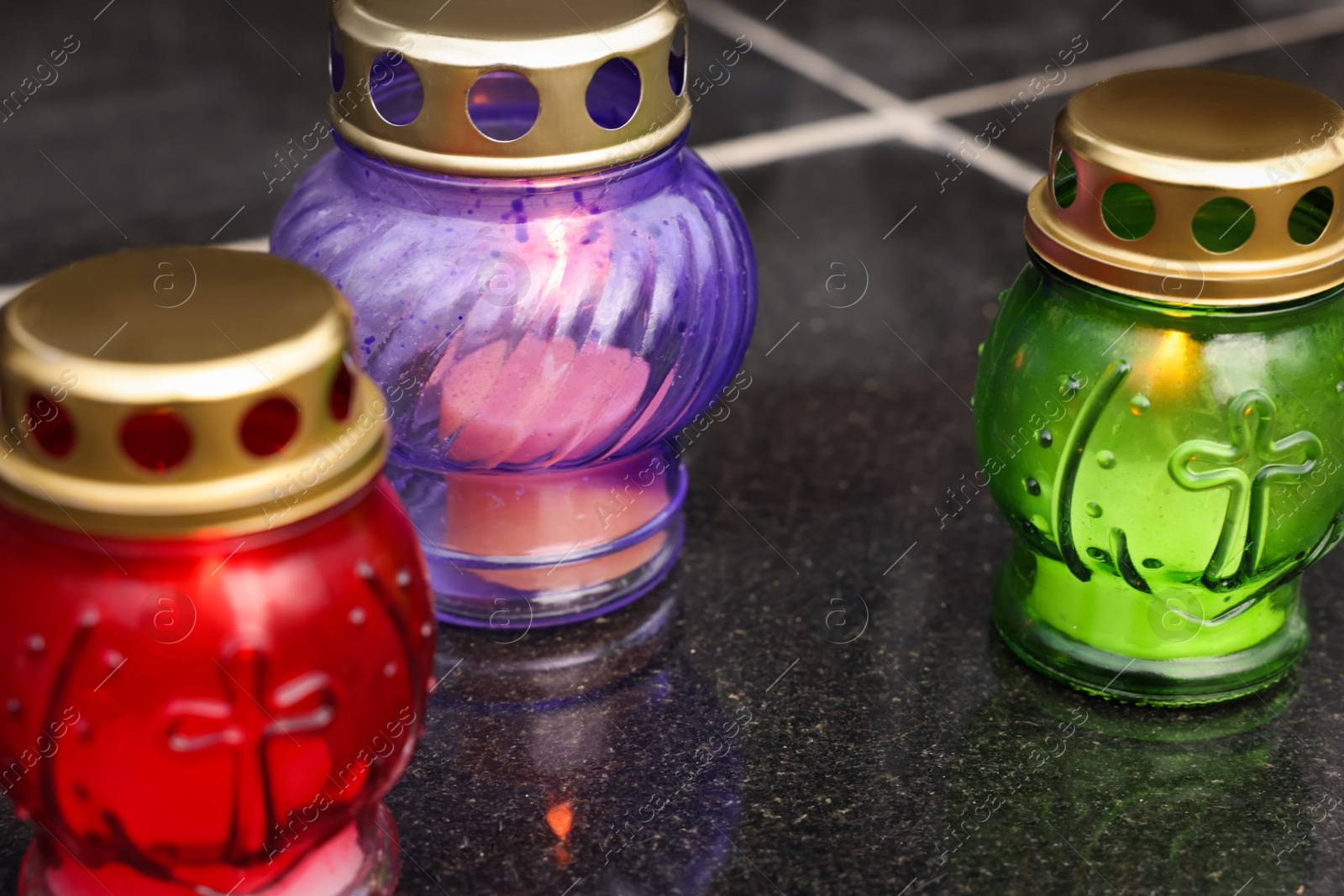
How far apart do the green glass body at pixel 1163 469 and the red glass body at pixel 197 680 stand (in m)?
0.31

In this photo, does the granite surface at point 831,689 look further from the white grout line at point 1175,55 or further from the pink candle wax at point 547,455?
the white grout line at point 1175,55

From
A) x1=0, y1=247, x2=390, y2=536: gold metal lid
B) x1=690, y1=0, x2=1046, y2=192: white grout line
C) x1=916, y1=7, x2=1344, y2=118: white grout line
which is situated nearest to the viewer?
x1=0, y1=247, x2=390, y2=536: gold metal lid

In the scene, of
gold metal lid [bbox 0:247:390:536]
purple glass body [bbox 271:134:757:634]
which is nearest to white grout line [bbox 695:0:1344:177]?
purple glass body [bbox 271:134:757:634]

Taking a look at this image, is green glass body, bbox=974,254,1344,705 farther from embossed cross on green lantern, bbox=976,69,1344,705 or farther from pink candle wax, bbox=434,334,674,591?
pink candle wax, bbox=434,334,674,591

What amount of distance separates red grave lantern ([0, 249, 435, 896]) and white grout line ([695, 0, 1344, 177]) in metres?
0.85

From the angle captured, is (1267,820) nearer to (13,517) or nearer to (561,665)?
(561,665)

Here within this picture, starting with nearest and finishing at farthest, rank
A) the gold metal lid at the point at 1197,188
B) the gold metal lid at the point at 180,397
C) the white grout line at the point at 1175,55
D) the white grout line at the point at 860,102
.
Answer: the gold metal lid at the point at 180,397
the gold metal lid at the point at 1197,188
the white grout line at the point at 860,102
the white grout line at the point at 1175,55

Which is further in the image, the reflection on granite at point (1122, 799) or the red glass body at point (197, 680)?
the reflection on granite at point (1122, 799)

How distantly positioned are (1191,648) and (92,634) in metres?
0.51

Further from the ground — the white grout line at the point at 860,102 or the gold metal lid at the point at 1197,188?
the gold metal lid at the point at 1197,188

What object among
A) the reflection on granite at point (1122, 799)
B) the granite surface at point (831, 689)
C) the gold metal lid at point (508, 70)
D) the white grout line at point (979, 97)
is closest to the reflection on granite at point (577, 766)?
the granite surface at point (831, 689)

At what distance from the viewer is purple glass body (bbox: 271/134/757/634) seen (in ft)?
2.43

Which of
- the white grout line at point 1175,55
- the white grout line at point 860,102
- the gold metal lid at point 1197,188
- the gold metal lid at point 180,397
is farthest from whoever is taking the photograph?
the white grout line at point 1175,55

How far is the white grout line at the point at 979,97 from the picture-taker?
4.56ft
